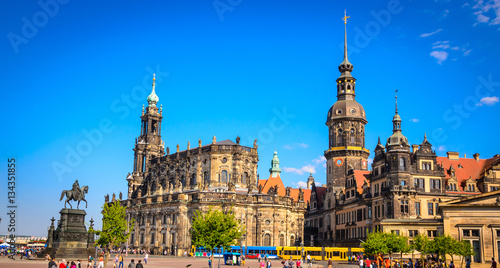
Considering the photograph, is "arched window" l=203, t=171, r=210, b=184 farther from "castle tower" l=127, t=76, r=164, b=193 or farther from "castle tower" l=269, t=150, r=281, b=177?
"castle tower" l=269, t=150, r=281, b=177

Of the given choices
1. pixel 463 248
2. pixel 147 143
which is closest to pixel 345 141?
pixel 147 143

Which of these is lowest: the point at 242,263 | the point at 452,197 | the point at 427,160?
the point at 242,263

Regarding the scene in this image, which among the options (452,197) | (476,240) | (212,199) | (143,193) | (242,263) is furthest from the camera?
(143,193)

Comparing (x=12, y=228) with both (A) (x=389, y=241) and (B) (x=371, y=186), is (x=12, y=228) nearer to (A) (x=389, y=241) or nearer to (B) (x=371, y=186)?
(A) (x=389, y=241)

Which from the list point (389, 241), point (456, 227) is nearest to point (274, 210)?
point (389, 241)

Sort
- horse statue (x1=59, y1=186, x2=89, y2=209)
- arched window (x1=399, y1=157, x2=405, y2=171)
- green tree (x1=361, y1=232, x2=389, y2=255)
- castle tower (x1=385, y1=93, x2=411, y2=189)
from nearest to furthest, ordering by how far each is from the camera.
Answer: horse statue (x1=59, y1=186, x2=89, y2=209) < green tree (x1=361, y1=232, x2=389, y2=255) < castle tower (x1=385, y1=93, x2=411, y2=189) < arched window (x1=399, y1=157, x2=405, y2=171)

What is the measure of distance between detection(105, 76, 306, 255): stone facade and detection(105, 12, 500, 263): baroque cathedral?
17cm

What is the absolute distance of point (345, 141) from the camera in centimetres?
9325

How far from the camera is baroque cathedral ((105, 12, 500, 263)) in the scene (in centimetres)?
7000

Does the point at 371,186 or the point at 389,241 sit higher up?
the point at 371,186

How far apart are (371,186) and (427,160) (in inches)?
384

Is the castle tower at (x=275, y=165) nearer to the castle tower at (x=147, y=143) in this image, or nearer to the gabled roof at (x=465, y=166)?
the castle tower at (x=147, y=143)

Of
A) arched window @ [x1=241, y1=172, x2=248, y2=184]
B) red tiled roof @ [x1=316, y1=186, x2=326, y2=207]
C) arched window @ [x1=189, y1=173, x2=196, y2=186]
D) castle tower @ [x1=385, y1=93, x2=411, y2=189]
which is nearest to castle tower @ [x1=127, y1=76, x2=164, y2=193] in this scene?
arched window @ [x1=189, y1=173, x2=196, y2=186]

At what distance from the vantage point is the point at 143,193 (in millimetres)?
107562
